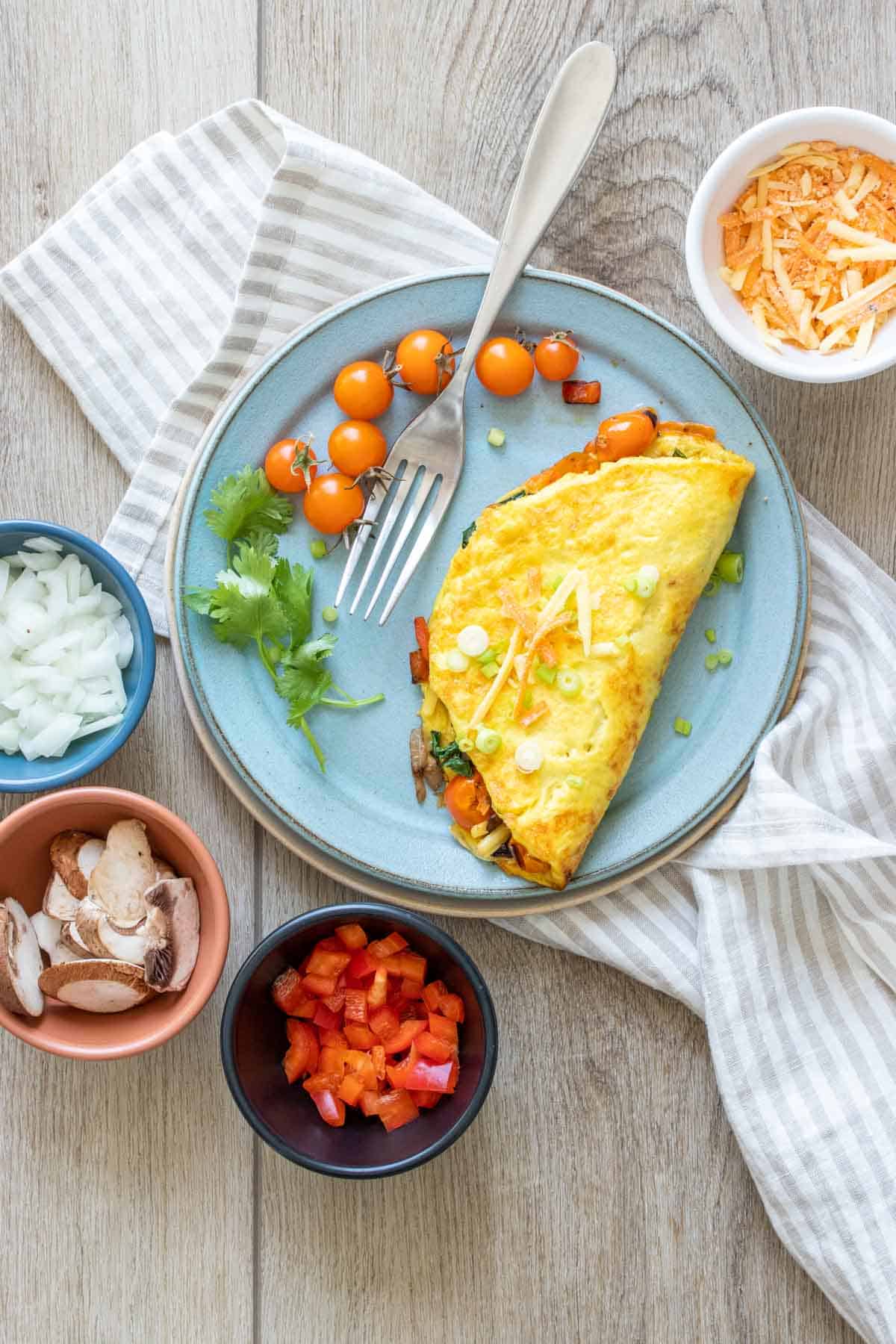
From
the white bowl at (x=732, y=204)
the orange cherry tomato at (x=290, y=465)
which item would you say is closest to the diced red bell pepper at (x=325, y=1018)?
the orange cherry tomato at (x=290, y=465)

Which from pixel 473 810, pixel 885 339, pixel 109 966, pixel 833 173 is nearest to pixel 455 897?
pixel 473 810

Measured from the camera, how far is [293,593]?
3.00m

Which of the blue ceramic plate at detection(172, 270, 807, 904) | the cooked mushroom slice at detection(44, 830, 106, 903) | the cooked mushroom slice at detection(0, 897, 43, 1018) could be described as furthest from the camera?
the blue ceramic plate at detection(172, 270, 807, 904)

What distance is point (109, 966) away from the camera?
280cm

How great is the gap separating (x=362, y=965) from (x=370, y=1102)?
354 mm

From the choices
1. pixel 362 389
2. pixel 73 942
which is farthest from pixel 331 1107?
pixel 362 389

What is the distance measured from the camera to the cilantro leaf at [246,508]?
2.96 meters

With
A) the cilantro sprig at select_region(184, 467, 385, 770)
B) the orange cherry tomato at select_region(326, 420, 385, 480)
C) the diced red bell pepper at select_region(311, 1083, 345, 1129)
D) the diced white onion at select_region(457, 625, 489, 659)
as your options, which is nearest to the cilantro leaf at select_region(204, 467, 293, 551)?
the cilantro sprig at select_region(184, 467, 385, 770)

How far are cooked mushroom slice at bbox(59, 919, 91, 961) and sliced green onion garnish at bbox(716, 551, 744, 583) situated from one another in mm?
1925

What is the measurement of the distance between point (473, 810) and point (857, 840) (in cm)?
99

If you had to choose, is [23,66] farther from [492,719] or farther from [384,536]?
[492,719]

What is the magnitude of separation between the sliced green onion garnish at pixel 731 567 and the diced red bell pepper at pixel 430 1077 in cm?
149

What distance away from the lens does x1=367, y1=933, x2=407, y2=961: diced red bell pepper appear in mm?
3004

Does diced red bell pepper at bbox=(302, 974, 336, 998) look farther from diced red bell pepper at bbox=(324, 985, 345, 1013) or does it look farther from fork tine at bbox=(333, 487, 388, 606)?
fork tine at bbox=(333, 487, 388, 606)
